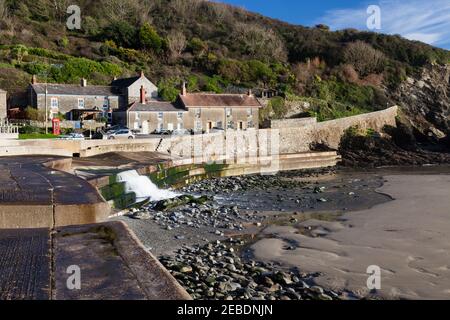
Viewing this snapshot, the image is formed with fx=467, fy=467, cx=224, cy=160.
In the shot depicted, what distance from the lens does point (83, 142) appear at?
25.2 m

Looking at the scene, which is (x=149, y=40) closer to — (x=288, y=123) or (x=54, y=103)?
(x=54, y=103)

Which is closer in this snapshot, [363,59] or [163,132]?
[163,132]

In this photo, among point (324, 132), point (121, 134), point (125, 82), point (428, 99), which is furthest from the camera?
point (428, 99)

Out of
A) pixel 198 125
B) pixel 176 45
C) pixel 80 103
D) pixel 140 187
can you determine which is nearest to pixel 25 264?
pixel 140 187

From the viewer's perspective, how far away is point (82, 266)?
5438 millimetres

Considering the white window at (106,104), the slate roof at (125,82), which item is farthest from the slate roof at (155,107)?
the white window at (106,104)

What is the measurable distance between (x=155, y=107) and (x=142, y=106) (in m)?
1.26

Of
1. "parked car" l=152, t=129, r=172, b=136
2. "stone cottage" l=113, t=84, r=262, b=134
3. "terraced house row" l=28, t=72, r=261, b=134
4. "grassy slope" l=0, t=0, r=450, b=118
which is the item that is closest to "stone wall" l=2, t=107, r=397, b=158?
"stone cottage" l=113, t=84, r=262, b=134

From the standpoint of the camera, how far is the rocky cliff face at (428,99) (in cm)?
5847
